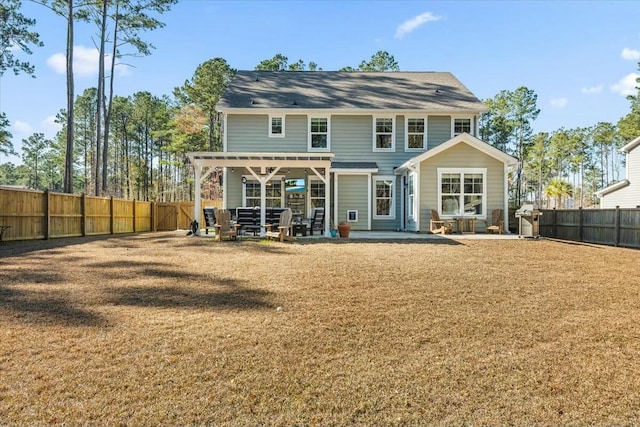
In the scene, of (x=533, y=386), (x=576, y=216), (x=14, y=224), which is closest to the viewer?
(x=533, y=386)

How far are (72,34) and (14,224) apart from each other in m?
10.8

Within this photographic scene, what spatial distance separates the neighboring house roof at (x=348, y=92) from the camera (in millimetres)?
17531

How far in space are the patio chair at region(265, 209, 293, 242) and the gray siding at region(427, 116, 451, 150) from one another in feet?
28.2

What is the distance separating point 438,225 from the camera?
14.4m

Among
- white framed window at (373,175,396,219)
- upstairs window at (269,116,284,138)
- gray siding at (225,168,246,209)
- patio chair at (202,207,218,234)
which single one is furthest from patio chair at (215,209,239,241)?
white framed window at (373,175,396,219)

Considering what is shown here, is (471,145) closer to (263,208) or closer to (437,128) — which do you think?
(437,128)

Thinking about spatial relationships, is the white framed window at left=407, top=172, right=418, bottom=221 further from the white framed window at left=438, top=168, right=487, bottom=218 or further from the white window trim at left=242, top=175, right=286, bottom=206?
the white window trim at left=242, top=175, right=286, bottom=206

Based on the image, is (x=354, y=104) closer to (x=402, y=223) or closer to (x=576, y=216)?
(x=402, y=223)

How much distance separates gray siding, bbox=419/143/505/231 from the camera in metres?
14.8

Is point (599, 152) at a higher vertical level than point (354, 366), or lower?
higher

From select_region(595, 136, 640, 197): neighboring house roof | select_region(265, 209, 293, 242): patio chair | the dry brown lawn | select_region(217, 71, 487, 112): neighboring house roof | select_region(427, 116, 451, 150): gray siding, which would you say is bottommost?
the dry brown lawn

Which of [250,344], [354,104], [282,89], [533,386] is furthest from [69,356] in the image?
[282,89]

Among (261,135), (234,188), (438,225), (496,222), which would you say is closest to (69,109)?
(234,188)

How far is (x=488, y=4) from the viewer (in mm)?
12836
